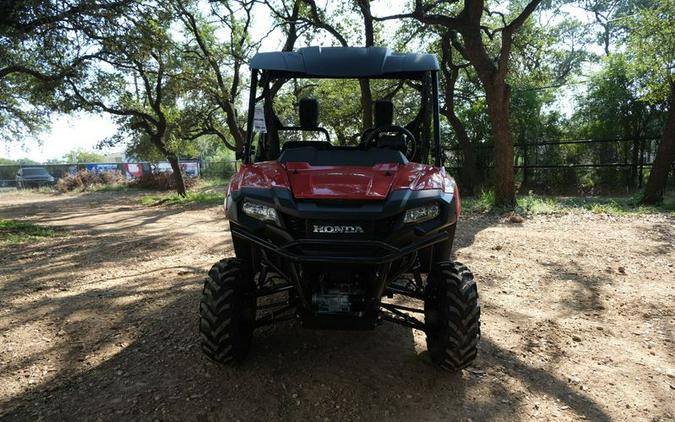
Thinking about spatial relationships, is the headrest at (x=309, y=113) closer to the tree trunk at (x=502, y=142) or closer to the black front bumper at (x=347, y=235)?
the black front bumper at (x=347, y=235)

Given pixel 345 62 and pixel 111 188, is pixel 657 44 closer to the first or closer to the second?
pixel 345 62

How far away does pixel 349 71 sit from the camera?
374 centimetres

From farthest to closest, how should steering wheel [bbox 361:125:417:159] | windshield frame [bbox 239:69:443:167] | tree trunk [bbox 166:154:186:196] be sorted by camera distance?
1. tree trunk [bbox 166:154:186:196]
2. windshield frame [bbox 239:69:443:167]
3. steering wheel [bbox 361:125:417:159]

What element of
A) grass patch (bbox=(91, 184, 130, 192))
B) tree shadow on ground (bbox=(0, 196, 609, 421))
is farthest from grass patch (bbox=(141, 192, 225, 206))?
tree shadow on ground (bbox=(0, 196, 609, 421))

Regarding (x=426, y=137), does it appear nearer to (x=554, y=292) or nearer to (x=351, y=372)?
(x=351, y=372)

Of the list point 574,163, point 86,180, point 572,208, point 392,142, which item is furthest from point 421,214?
point 86,180

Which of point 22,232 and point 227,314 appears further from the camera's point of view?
point 22,232

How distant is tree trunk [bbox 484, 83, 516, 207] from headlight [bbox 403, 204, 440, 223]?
883cm

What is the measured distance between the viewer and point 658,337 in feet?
12.6

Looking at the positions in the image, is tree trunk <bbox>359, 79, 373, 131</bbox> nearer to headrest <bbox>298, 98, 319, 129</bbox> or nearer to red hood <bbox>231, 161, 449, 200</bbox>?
headrest <bbox>298, 98, 319, 129</bbox>

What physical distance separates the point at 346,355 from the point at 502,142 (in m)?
8.93

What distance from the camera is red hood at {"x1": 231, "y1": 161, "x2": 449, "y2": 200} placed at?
9.20 ft

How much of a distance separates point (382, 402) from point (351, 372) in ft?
1.34

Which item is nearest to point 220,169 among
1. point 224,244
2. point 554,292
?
point 224,244
